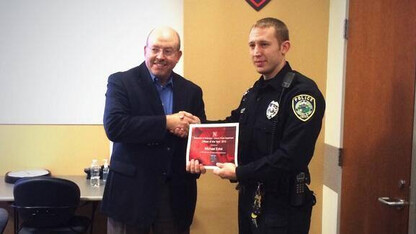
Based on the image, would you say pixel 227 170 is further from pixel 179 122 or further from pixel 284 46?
pixel 284 46

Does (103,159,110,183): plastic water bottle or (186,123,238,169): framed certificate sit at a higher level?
(186,123,238,169): framed certificate

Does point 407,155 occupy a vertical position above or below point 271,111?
below

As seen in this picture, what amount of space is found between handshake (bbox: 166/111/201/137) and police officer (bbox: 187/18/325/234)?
19cm

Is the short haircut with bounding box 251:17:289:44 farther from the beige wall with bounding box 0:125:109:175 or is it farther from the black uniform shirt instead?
the beige wall with bounding box 0:125:109:175

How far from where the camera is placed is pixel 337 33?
7.93 feet

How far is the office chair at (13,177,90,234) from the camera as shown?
2377 mm

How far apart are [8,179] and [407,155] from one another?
9.38 ft

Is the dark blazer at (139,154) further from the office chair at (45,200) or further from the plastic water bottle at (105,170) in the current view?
the plastic water bottle at (105,170)

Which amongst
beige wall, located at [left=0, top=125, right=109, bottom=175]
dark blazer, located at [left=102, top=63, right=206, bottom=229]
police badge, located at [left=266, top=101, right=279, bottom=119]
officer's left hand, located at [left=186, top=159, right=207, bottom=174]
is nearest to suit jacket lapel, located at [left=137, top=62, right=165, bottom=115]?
dark blazer, located at [left=102, top=63, right=206, bottom=229]

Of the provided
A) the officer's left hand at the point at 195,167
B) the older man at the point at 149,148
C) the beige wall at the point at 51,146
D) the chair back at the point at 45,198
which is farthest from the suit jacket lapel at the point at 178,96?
the beige wall at the point at 51,146

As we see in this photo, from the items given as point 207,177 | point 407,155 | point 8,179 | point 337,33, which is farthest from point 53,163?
point 407,155

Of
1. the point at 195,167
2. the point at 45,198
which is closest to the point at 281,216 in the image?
the point at 195,167

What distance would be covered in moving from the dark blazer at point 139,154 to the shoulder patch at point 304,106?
25.2 inches

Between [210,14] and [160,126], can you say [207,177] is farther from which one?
[210,14]
